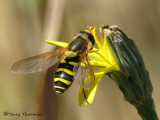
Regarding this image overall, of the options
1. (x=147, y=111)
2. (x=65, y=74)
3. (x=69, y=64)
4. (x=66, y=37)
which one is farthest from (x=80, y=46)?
(x=66, y=37)

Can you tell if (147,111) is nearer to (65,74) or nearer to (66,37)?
(65,74)

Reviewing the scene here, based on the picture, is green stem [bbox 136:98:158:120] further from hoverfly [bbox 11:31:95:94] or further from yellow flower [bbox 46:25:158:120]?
hoverfly [bbox 11:31:95:94]

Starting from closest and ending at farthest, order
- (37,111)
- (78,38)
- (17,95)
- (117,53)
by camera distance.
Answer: (117,53), (78,38), (37,111), (17,95)

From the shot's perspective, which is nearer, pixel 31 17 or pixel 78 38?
pixel 78 38

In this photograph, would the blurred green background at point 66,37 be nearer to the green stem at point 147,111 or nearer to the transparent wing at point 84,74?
the transparent wing at point 84,74

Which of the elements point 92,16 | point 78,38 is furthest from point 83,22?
point 78,38

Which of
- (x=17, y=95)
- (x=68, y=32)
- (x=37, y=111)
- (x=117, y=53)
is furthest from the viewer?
(x=68, y=32)

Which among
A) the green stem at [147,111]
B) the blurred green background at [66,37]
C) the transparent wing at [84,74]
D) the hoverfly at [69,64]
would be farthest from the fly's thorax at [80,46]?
the blurred green background at [66,37]

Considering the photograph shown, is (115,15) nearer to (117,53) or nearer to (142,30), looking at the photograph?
(142,30)
